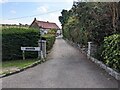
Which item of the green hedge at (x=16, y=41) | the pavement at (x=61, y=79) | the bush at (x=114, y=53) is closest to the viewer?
the pavement at (x=61, y=79)

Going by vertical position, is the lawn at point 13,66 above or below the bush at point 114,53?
below

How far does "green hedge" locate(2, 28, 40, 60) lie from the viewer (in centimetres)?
1638

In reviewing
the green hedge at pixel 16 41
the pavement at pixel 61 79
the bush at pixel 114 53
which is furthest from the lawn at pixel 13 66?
the bush at pixel 114 53

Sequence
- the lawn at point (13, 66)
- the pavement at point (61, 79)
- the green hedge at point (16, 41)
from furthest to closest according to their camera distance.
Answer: the green hedge at point (16, 41), the lawn at point (13, 66), the pavement at point (61, 79)

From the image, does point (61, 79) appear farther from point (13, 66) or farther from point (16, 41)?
point (16, 41)

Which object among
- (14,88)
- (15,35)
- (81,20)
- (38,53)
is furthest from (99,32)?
(14,88)

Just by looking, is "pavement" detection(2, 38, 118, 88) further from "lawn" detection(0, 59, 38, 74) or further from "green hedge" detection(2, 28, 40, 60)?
"green hedge" detection(2, 28, 40, 60)

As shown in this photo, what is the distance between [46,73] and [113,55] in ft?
11.1

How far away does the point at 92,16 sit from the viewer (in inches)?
599

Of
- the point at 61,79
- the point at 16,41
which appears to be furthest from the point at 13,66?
the point at 61,79

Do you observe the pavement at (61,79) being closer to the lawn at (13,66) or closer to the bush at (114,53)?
the bush at (114,53)

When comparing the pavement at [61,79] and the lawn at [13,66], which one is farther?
the lawn at [13,66]

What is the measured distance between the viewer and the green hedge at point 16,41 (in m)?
16.4

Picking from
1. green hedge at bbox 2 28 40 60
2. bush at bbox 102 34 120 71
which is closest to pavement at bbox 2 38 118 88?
bush at bbox 102 34 120 71
